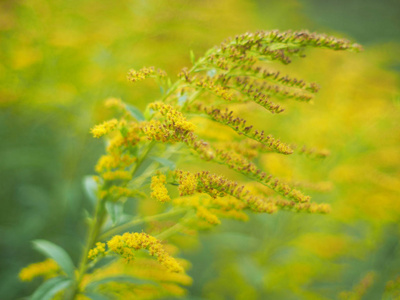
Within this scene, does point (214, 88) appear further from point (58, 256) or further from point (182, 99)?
point (58, 256)

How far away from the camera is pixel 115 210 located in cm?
178

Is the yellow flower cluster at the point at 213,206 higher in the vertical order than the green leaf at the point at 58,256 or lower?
higher

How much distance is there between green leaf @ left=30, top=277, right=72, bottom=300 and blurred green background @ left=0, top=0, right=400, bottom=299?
5.46 feet

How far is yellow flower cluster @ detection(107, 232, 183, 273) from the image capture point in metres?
1.53

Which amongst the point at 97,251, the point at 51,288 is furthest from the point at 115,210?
the point at 51,288

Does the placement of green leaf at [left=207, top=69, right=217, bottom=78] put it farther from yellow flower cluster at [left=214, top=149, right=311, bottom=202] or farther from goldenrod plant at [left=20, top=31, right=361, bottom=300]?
yellow flower cluster at [left=214, top=149, right=311, bottom=202]

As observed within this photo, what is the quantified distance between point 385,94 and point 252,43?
5.05m

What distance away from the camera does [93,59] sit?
12.4 ft

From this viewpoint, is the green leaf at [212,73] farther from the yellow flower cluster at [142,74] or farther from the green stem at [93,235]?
the green stem at [93,235]

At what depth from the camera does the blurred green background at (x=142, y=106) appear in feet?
11.5

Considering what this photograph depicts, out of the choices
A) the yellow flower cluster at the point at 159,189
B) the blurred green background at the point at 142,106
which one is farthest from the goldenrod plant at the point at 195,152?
the blurred green background at the point at 142,106

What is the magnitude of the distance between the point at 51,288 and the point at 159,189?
0.93m

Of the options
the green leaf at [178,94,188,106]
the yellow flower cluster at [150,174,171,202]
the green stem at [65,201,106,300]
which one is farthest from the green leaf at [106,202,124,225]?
the green leaf at [178,94,188,106]

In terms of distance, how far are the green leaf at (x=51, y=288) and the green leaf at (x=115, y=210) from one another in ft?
1.73
